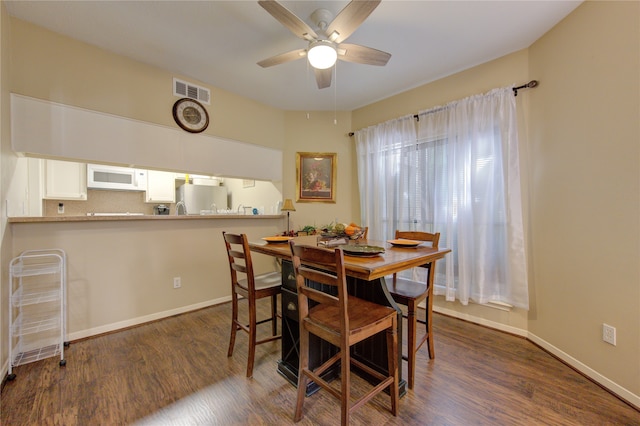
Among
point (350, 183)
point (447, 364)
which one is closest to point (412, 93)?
point (350, 183)

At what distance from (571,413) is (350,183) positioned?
3051mm

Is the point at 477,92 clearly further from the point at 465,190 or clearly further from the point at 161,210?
the point at 161,210

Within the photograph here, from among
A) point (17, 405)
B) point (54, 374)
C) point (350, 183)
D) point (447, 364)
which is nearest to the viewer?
point (17, 405)

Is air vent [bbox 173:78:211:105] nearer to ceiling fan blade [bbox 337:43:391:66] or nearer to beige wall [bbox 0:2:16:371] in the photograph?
beige wall [bbox 0:2:16:371]

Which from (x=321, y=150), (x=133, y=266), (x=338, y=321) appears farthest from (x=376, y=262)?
(x=321, y=150)

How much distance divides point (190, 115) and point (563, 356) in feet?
13.8

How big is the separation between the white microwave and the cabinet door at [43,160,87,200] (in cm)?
9

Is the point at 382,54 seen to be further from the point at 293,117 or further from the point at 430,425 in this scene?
the point at 430,425

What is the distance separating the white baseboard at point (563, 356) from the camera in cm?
159

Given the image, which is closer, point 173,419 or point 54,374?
point 173,419

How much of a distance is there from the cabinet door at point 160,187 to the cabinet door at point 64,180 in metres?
0.75

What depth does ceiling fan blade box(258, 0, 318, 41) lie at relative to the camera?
1.49 meters

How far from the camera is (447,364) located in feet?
6.42

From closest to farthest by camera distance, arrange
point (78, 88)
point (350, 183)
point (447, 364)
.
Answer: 1. point (447, 364)
2. point (78, 88)
3. point (350, 183)
